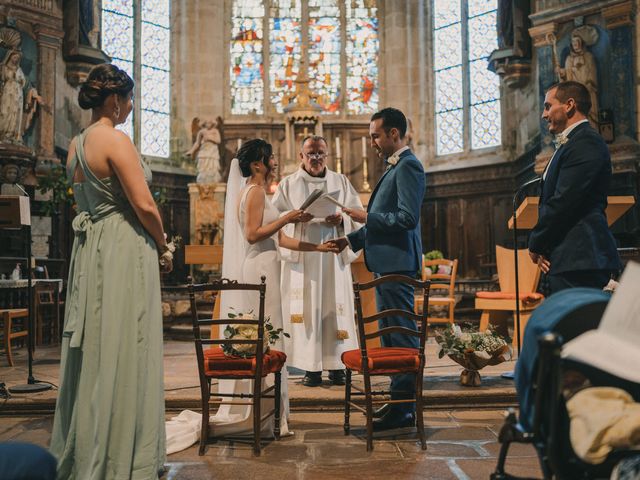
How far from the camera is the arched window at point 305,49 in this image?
14266 millimetres

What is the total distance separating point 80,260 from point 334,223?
224 centimetres

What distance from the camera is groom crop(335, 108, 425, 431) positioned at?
3.91 meters

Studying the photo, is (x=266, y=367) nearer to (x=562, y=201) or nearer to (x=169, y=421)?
(x=169, y=421)

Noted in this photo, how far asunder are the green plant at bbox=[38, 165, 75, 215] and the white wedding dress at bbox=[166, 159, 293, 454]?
16.8 feet

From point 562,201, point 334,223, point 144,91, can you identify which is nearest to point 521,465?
point 562,201

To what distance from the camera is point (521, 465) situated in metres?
3.23

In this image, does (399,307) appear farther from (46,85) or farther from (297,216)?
(46,85)

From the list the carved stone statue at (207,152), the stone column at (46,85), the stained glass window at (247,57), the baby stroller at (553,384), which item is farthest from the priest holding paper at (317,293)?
the stained glass window at (247,57)

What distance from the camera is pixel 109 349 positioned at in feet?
8.93

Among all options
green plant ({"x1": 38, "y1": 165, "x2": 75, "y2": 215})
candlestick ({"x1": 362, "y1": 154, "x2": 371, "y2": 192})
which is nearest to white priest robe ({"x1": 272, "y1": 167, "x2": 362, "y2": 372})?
green plant ({"x1": 38, "y1": 165, "x2": 75, "y2": 215})

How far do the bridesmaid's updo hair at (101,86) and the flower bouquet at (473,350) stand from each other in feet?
9.59

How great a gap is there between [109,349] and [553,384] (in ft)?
5.79

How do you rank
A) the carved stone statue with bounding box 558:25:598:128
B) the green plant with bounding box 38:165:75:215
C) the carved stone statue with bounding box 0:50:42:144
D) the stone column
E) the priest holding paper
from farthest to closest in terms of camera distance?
the stone column < the carved stone statue with bounding box 0:50:42:144 < the carved stone statue with bounding box 558:25:598:128 < the green plant with bounding box 38:165:75:215 < the priest holding paper

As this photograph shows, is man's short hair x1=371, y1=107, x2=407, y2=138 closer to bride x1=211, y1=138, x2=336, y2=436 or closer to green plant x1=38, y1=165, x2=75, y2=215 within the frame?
bride x1=211, y1=138, x2=336, y2=436
